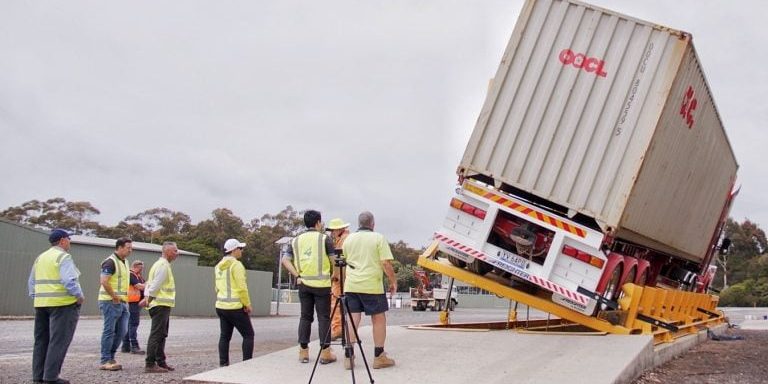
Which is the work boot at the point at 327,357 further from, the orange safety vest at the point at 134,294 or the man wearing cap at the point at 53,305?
the orange safety vest at the point at 134,294

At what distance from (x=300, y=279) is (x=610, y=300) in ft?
14.5

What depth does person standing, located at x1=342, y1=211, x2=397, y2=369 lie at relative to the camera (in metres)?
6.54

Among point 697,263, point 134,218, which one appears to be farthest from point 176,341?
point 134,218

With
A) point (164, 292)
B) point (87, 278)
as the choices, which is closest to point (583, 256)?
point (164, 292)

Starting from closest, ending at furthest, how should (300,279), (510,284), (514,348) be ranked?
(300,279)
(514,348)
(510,284)

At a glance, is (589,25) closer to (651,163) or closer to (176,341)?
(651,163)

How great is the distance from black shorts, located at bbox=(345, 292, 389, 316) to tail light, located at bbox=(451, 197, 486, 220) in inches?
114

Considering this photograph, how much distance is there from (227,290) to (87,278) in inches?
656

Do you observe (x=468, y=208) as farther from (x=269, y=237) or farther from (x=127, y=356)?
(x=269, y=237)

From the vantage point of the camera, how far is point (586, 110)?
8.95 metres

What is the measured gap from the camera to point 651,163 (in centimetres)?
895

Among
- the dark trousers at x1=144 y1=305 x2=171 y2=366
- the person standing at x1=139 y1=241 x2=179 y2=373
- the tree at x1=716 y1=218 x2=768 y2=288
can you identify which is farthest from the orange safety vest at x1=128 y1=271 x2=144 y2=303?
the tree at x1=716 y1=218 x2=768 y2=288

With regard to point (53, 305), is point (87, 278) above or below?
below

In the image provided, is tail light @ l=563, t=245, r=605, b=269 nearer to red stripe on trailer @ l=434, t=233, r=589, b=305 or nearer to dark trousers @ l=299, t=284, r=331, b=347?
red stripe on trailer @ l=434, t=233, r=589, b=305
